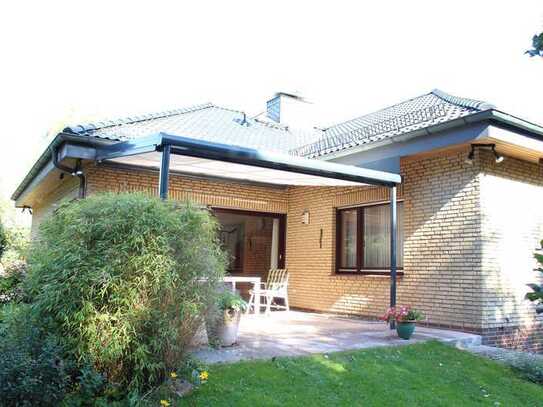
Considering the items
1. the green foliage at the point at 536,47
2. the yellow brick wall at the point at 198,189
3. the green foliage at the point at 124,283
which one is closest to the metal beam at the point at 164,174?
the green foliage at the point at 124,283

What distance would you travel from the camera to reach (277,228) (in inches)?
574

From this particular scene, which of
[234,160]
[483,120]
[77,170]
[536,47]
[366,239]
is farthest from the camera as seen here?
[366,239]

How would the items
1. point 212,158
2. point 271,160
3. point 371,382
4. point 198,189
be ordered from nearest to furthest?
point 371,382 < point 212,158 < point 271,160 < point 198,189

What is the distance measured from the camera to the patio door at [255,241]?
47.7 ft

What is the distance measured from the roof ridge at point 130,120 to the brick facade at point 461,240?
0.96 metres

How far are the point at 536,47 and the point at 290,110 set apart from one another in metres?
12.9

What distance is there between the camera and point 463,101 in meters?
11.1

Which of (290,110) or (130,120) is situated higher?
(290,110)

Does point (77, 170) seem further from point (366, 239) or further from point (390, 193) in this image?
point (366, 239)

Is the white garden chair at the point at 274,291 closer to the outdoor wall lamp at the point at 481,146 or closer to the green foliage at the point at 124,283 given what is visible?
the outdoor wall lamp at the point at 481,146

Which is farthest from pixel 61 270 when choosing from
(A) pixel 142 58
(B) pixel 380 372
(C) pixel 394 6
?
(A) pixel 142 58

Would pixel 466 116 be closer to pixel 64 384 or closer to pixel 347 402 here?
pixel 347 402

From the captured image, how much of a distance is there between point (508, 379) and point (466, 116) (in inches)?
168

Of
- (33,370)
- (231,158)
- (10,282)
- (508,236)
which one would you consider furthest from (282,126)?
(33,370)
